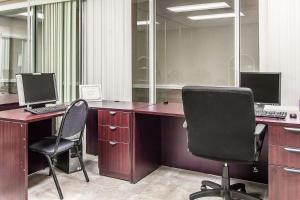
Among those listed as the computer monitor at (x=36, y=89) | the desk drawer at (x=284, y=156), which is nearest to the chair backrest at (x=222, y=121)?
the desk drawer at (x=284, y=156)

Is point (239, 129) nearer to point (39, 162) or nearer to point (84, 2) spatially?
point (39, 162)

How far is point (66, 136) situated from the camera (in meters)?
2.80

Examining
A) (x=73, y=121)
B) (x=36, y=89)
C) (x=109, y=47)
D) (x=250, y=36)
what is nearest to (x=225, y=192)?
(x=73, y=121)

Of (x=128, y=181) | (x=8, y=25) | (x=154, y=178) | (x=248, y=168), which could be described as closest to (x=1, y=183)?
(x=128, y=181)

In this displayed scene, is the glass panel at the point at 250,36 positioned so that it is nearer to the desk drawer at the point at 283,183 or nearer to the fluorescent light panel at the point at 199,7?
the fluorescent light panel at the point at 199,7

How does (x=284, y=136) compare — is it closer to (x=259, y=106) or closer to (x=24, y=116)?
(x=259, y=106)

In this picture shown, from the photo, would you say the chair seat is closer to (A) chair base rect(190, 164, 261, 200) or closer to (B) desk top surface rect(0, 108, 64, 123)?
(B) desk top surface rect(0, 108, 64, 123)

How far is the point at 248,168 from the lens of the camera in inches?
123

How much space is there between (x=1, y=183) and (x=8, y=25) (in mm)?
3822

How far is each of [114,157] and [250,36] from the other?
205 centimetres

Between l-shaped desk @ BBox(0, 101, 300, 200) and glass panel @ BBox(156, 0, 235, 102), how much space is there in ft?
2.04

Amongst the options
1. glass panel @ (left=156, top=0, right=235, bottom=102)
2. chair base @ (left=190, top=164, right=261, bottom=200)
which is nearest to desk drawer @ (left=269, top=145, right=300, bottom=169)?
chair base @ (left=190, top=164, right=261, bottom=200)

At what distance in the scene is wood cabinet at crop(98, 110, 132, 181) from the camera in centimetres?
304

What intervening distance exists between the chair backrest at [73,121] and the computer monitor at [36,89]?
1.84 feet
